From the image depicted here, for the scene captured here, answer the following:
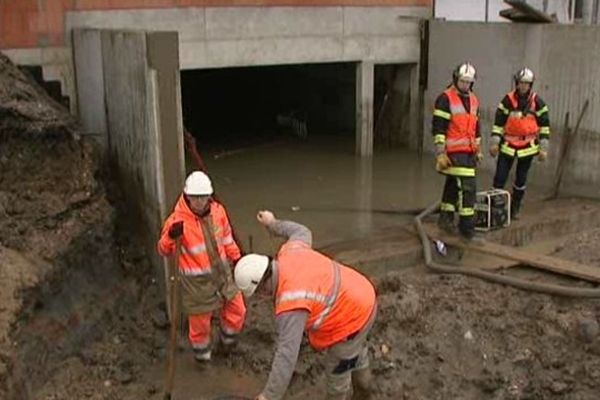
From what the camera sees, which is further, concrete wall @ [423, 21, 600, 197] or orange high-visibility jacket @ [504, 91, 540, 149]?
concrete wall @ [423, 21, 600, 197]

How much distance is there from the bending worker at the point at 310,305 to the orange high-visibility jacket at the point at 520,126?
4411 millimetres

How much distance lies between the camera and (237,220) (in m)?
9.06

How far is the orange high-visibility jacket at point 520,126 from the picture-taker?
8.45 m

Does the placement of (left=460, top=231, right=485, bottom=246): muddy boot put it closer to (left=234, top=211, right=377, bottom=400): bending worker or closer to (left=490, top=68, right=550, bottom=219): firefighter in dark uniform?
(left=490, top=68, right=550, bottom=219): firefighter in dark uniform

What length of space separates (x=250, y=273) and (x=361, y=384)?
1648 millimetres

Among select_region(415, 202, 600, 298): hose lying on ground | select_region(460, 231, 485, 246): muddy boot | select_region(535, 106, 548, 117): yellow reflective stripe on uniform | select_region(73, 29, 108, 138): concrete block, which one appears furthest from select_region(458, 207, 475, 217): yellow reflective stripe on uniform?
select_region(73, 29, 108, 138): concrete block

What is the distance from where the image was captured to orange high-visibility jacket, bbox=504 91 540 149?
845cm

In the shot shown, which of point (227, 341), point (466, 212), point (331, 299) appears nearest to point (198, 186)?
point (227, 341)

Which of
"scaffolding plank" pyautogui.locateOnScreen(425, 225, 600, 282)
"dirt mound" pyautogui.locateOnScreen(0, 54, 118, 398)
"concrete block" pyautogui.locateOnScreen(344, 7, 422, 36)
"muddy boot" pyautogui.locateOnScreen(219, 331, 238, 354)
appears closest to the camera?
"dirt mound" pyautogui.locateOnScreen(0, 54, 118, 398)

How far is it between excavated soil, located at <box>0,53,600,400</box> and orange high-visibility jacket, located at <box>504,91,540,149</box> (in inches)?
91.0

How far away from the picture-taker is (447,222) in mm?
8383

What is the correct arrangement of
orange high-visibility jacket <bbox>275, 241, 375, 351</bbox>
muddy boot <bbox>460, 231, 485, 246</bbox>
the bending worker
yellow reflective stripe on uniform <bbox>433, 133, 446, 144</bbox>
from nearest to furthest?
the bending worker
orange high-visibility jacket <bbox>275, 241, 375, 351</bbox>
yellow reflective stripe on uniform <bbox>433, 133, 446, 144</bbox>
muddy boot <bbox>460, 231, 485, 246</bbox>

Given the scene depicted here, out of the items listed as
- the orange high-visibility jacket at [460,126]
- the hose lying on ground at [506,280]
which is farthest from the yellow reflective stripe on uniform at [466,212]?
the orange high-visibility jacket at [460,126]

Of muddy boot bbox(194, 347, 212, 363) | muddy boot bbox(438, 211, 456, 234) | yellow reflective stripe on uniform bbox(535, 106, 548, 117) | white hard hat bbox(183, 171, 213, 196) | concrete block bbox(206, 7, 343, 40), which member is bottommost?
muddy boot bbox(194, 347, 212, 363)
